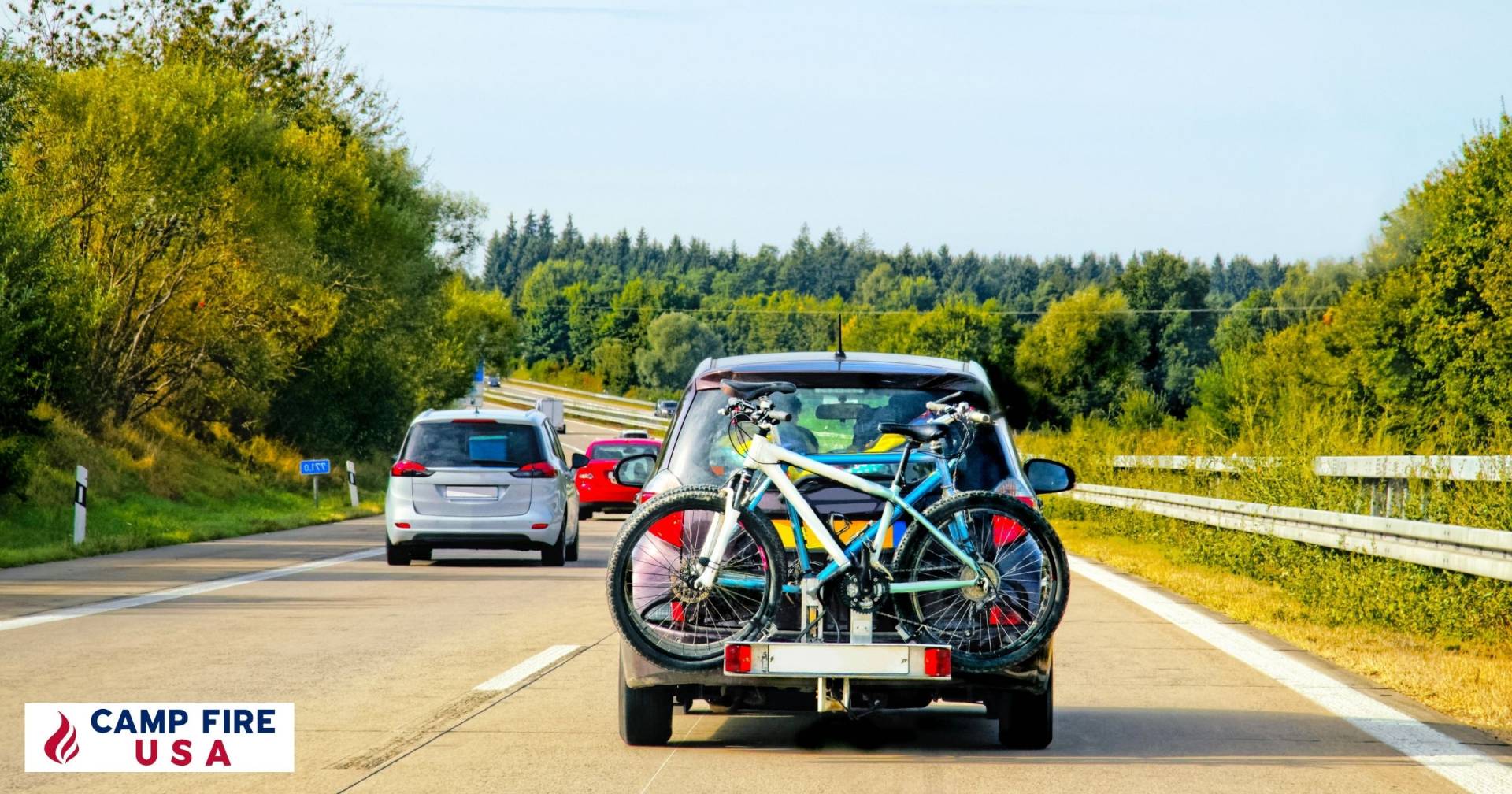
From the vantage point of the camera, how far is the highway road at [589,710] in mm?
6832

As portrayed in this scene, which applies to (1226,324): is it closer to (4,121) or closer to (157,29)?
(157,29)

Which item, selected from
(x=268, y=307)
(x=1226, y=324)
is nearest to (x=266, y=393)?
(x=268, y=307)

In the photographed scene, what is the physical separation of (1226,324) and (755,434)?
4872 inches

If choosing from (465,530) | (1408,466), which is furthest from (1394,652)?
(465,530)

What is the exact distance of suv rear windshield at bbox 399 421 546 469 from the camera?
19672mm

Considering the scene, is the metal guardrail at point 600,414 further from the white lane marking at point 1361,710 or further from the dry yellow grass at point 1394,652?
the white lane marking at point 1361,710

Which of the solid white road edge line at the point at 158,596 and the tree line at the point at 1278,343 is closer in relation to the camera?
the solid white road edge line at the point at 158,596

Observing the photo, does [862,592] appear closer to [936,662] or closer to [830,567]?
[830,567]

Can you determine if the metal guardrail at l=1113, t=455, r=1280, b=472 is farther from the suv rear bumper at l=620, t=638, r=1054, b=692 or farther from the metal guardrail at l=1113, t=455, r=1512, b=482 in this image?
the suv rear bumper at l=620, t=638, r=1054, b=692

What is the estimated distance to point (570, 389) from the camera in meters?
163

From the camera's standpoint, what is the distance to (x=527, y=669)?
33.6 ft

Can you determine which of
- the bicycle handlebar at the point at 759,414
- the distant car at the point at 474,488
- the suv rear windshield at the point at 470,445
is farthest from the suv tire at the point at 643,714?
the suv rear windshield at the point at 470,445

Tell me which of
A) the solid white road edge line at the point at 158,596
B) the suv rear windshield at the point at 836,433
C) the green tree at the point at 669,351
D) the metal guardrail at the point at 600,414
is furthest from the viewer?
the green tree at the point at 669,351

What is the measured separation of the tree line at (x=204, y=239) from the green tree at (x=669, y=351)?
384 ft
